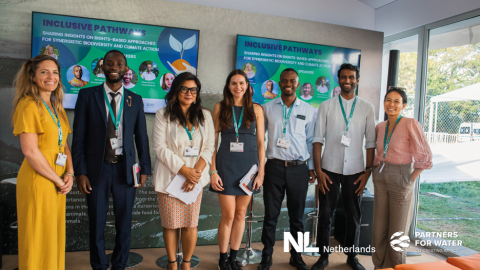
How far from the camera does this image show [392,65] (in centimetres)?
423

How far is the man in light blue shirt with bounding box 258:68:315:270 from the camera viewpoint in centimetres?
300

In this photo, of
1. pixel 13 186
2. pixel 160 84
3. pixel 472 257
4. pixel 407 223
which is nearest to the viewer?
pixel 472 257

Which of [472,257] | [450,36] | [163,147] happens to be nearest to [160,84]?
[163,147]

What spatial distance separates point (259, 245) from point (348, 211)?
1.29m

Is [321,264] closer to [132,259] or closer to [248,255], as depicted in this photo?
[248,255]

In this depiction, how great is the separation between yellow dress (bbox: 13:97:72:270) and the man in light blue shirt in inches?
69.2

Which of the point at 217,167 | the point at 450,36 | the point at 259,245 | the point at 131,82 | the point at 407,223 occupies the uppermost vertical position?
the point at 450,36

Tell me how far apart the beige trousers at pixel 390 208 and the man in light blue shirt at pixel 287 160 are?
2.16ft

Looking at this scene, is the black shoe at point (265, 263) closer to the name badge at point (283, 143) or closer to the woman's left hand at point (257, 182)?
the woman's left hand at point (257, 182)

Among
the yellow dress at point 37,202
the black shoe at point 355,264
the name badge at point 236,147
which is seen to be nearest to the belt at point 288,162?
the name badge at point 236,147

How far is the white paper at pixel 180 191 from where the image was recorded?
8.62ft

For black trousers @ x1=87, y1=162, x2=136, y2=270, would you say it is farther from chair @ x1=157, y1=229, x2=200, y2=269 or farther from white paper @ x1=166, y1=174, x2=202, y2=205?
chair @ x1=157, y1=229, x2=200, y2=269

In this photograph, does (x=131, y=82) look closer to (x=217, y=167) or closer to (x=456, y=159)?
(x=217, y=167)

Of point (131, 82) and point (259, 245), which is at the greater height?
point (131, 82)
